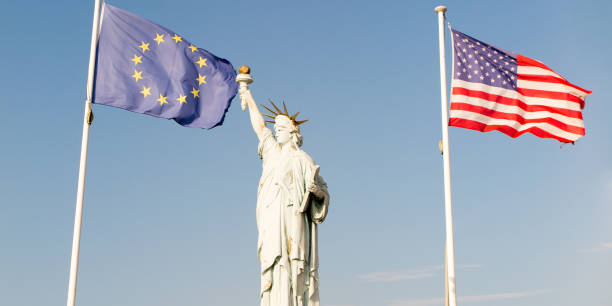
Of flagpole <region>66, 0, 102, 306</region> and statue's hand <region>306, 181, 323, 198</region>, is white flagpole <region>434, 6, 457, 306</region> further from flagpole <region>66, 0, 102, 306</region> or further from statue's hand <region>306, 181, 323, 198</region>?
flagpole <region>66, 0, 102, 306</region>

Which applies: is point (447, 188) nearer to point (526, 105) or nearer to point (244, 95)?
point (526, 105)

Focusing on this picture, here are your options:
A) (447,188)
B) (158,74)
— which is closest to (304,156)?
(447,188)

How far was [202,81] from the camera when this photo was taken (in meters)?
21.0

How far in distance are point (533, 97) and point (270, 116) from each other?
683 cm

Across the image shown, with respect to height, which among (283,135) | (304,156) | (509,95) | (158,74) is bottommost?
(304,156)

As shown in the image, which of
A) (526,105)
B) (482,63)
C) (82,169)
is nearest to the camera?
(82,169)

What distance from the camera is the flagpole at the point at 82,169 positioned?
17.1m

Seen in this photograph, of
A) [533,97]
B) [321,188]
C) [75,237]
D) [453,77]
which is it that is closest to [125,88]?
[75,237]

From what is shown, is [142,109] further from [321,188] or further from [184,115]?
[321,188]

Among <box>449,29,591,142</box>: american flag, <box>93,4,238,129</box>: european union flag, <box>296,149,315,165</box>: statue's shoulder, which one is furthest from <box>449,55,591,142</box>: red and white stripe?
<box>93,4,238,129</box>: european union flag

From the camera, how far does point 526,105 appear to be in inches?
817

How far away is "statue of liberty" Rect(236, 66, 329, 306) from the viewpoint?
17.9m

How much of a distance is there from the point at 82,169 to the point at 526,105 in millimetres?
11102

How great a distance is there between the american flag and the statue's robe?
410cm
